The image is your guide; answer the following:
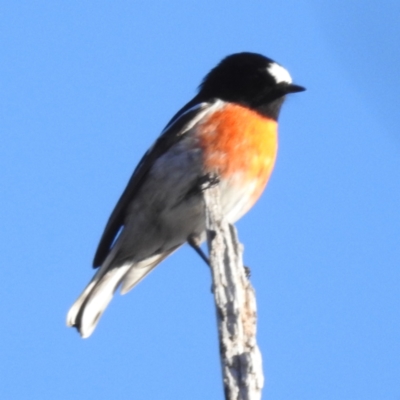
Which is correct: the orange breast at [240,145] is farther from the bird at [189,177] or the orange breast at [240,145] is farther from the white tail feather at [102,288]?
the white tail feather at [102,288]

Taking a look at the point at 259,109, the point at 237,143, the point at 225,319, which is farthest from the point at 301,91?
the point at 225,319

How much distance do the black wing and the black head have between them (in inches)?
10.5

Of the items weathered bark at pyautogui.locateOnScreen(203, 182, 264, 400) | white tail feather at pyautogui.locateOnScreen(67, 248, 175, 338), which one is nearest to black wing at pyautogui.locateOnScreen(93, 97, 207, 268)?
white tail feather at pyautogui.locateOnScreen(67, 248, 175, 338)

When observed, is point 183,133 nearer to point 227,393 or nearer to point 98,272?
point 98,272

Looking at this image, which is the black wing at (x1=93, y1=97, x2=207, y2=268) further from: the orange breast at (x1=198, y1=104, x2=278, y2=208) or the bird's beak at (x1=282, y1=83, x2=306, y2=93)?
the bird's beak at (x1=282, y1=83, x2=306, y2=93)

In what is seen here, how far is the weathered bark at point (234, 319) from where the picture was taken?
3.10 meters

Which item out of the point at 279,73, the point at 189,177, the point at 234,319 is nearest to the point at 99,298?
the point at 189,177

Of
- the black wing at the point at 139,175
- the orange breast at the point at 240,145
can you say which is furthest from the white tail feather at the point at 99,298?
the orange breast at the point at 240,145

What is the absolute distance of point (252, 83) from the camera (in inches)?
265

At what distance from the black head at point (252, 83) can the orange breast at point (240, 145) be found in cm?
19

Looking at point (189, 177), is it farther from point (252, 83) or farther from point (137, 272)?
point (252, 83)

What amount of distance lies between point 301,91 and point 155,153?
1115 mm

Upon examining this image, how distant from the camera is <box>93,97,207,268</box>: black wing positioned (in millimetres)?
6340

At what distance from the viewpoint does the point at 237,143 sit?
6.05 m
